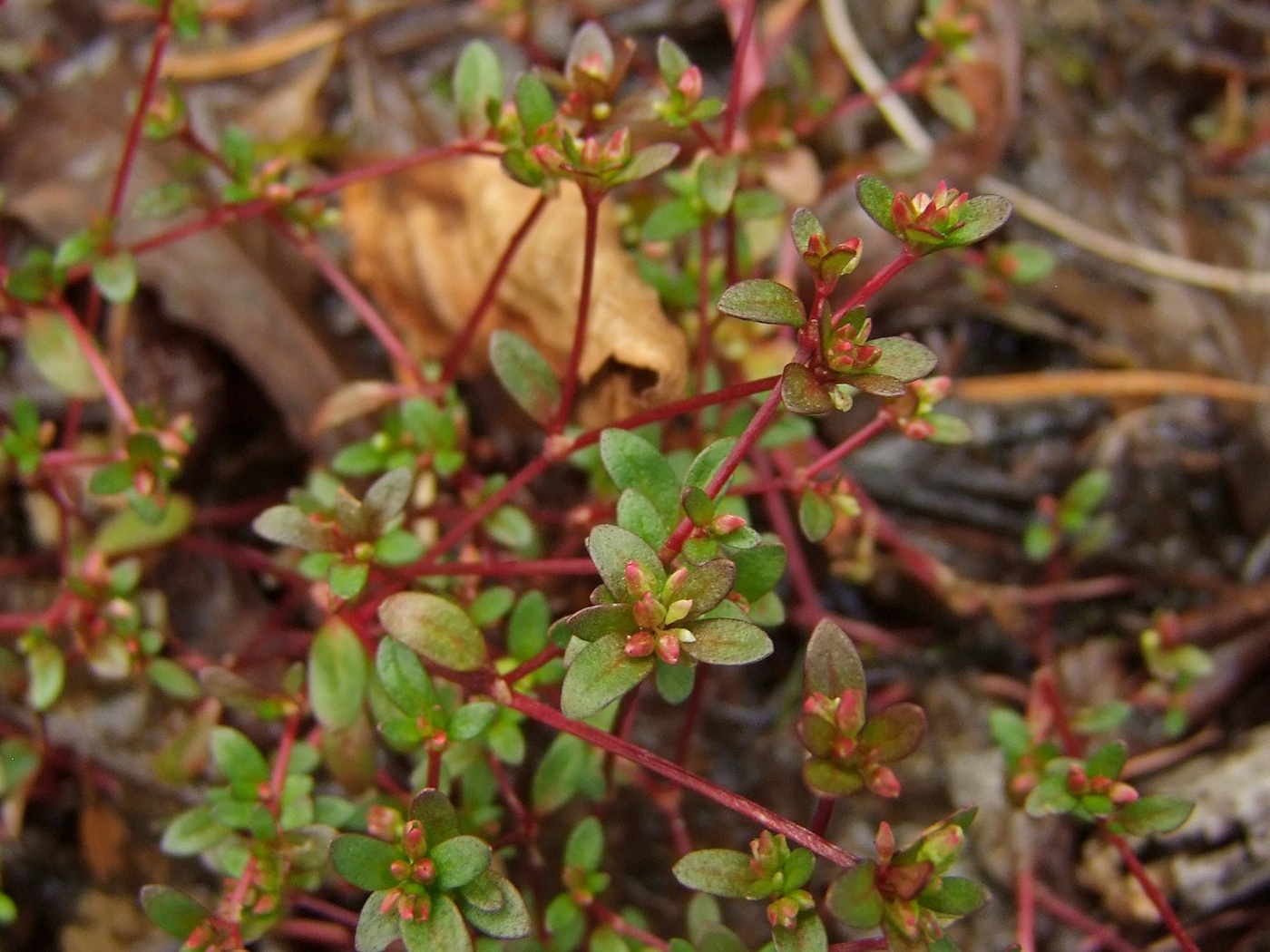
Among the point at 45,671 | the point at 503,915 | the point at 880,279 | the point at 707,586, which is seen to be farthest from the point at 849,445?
the point at 45,671

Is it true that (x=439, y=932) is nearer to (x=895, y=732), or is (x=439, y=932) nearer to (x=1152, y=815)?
(x=895, y=732)

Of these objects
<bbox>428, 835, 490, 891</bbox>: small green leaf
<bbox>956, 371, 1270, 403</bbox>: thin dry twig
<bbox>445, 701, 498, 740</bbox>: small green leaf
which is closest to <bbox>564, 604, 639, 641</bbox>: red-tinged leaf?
<bbox>445, 701, 498, 740</bbox>: small green leaf

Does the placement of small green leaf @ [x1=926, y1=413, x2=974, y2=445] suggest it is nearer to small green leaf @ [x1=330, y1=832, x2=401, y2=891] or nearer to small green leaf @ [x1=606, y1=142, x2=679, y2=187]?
small green leaf @ [x1=606, y1=142, x2=679, y2=187]

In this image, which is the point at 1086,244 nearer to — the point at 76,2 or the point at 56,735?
the point at 56,735

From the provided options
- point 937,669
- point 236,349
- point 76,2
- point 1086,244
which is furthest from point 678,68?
point 76,2

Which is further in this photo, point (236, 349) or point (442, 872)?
point (236, 349)

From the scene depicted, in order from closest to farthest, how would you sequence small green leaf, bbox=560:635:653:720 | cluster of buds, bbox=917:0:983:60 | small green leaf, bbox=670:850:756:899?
small green leaf, bbox=560:635:653:720 < small green leaf, bbox=670:850:756:899 < cluster of buds, bbox=917:0:983:60

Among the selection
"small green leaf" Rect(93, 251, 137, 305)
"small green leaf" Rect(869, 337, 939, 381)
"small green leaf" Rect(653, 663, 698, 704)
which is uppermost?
"small green leaf" Rect(93, 251, 137, 305)

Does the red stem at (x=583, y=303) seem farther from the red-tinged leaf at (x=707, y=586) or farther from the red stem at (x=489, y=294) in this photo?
the red-tinged leaf at (x=707, y=586)
